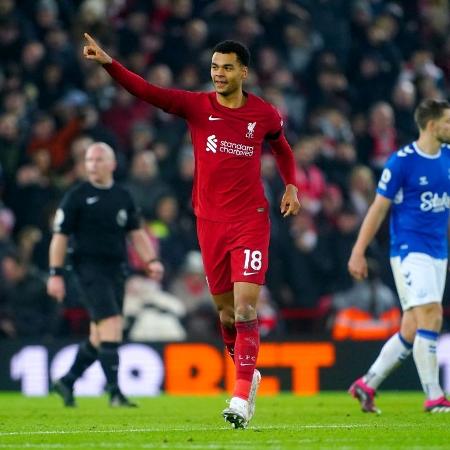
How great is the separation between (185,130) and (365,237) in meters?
8.44

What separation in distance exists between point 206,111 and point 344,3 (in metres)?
13.6

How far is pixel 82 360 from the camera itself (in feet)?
43.5

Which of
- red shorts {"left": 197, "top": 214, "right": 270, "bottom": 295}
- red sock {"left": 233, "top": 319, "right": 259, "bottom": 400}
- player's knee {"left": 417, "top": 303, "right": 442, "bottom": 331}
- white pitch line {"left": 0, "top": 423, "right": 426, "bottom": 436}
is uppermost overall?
red shorts {"left": 197, "top": 214, "right": 270, "bottom": 295}

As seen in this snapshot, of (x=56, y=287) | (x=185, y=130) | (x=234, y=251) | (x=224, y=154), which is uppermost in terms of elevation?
(x=185, y=130)

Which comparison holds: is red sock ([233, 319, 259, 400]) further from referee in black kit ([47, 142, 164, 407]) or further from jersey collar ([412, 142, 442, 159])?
referee in black kit ([47, 142, 164, 407])

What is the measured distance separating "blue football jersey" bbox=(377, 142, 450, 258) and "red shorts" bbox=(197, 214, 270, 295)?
2197 mm

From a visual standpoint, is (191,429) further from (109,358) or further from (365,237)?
(109,358)

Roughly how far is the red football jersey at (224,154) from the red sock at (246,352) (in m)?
0.75

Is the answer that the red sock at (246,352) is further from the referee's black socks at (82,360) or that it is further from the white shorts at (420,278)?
the referee's black socks at (82,360)

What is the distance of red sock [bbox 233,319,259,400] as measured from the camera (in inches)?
361

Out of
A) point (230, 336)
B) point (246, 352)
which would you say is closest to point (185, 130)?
point (230, 336)

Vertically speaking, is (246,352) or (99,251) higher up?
(99,251)

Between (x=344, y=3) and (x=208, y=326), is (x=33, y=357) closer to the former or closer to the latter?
(x=208, y=326)

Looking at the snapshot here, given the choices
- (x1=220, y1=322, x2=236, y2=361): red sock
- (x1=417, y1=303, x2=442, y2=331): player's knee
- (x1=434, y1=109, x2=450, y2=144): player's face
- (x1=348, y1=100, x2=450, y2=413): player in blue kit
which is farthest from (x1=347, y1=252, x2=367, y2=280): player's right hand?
(x1=220, y1=322, x2=236, y2=361): red sock
